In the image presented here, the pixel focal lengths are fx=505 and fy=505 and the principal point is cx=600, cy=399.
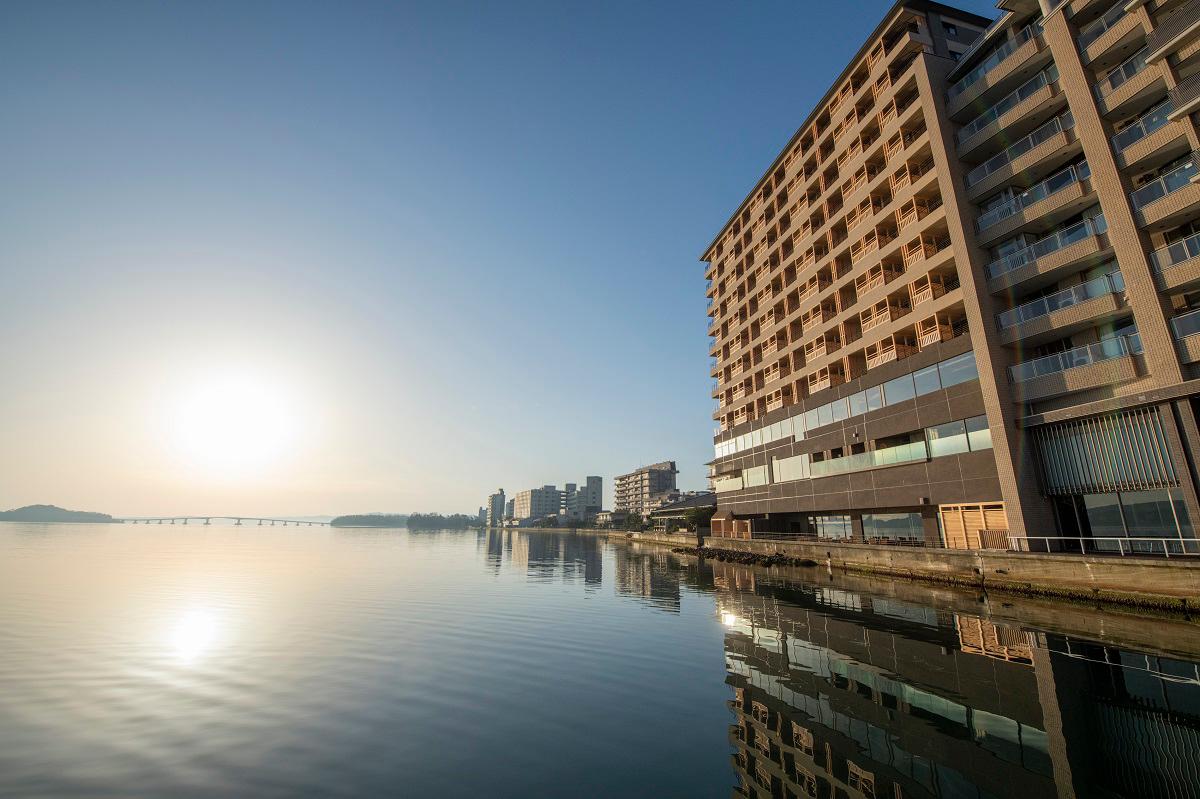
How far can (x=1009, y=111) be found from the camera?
33.8 m

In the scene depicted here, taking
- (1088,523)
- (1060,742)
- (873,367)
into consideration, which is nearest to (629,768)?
(1060,742)

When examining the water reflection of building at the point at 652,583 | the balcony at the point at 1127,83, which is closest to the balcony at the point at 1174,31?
the balcony at the point at 1127,83

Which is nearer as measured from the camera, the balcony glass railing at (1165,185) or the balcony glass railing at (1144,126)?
the balcony glass railing at (1165,185)

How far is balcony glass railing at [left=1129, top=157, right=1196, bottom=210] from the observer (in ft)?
81.8

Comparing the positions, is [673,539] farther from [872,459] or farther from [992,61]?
[992,61]

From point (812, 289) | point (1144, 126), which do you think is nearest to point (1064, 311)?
point (1144, 126)

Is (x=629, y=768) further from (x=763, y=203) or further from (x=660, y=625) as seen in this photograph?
(x=763, y=203)

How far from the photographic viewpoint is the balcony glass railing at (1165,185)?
24922mm

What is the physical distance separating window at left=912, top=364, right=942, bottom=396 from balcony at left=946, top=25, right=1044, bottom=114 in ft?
63.5

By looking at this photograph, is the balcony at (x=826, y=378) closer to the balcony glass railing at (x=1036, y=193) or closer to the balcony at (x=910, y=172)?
the balcony at (x=910, y=172)

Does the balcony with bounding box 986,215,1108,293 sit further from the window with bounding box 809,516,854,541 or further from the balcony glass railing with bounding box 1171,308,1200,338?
the window with bounding box 809,516,854,541

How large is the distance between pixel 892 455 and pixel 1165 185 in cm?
2192

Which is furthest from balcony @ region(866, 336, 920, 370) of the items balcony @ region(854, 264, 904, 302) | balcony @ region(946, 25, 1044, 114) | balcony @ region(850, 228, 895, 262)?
balcony @ region(946, 25, 1044, 114)

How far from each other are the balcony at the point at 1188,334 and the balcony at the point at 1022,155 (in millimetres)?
12900
